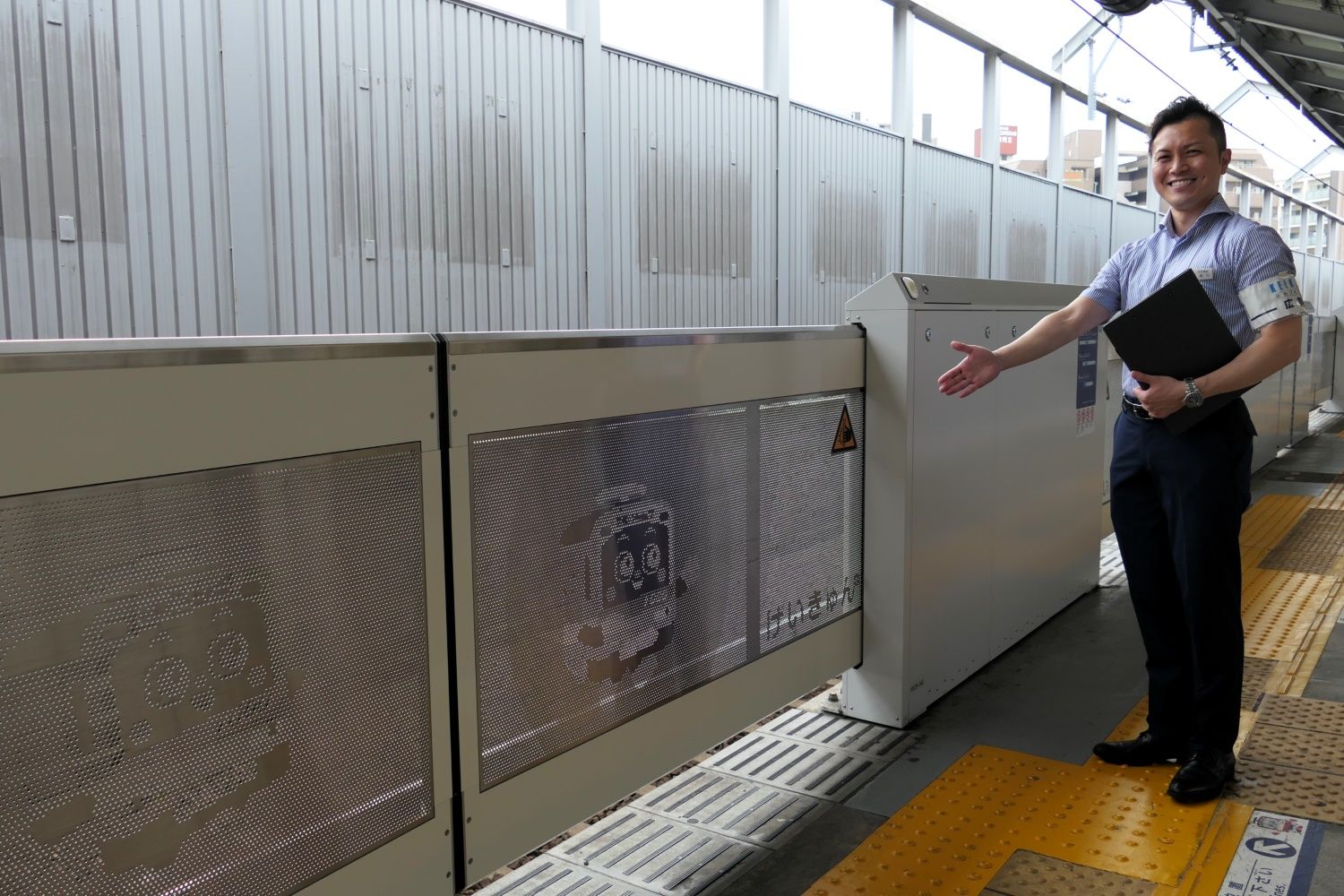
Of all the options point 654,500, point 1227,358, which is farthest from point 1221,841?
point 654,500

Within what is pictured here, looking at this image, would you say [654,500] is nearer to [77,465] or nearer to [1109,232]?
[77,465]

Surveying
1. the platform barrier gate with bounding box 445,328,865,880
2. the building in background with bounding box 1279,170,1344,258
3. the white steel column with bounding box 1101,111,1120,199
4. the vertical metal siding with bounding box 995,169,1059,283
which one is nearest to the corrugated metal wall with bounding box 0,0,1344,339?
the platform barrier gate with bounding box 445,328,865,880

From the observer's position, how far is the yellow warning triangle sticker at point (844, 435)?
10.6 ft

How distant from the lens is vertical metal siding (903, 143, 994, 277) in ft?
44.7

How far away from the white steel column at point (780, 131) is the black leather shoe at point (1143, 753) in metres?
8.12

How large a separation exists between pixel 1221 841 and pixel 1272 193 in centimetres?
3327

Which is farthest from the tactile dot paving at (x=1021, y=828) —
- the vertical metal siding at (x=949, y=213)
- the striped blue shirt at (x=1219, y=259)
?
the vertical metal siding at (x=949, y=213)

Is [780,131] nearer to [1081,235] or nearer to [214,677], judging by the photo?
[214,677]

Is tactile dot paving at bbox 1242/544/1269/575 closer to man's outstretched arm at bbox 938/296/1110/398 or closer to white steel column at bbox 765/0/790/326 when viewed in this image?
man's outstretched arm at bbox 938/296/1110/398

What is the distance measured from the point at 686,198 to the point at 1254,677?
22.1 ft

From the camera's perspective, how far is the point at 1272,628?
171 inches

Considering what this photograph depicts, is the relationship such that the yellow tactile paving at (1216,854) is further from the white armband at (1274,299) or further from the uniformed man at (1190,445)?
the white armband at (1274,299)

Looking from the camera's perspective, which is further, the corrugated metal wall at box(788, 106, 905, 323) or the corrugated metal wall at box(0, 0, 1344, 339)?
the corrugated metal wall at box(788, 106, 905, 323)

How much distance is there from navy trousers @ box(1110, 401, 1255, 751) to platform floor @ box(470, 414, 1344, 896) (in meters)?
A: 0.22
